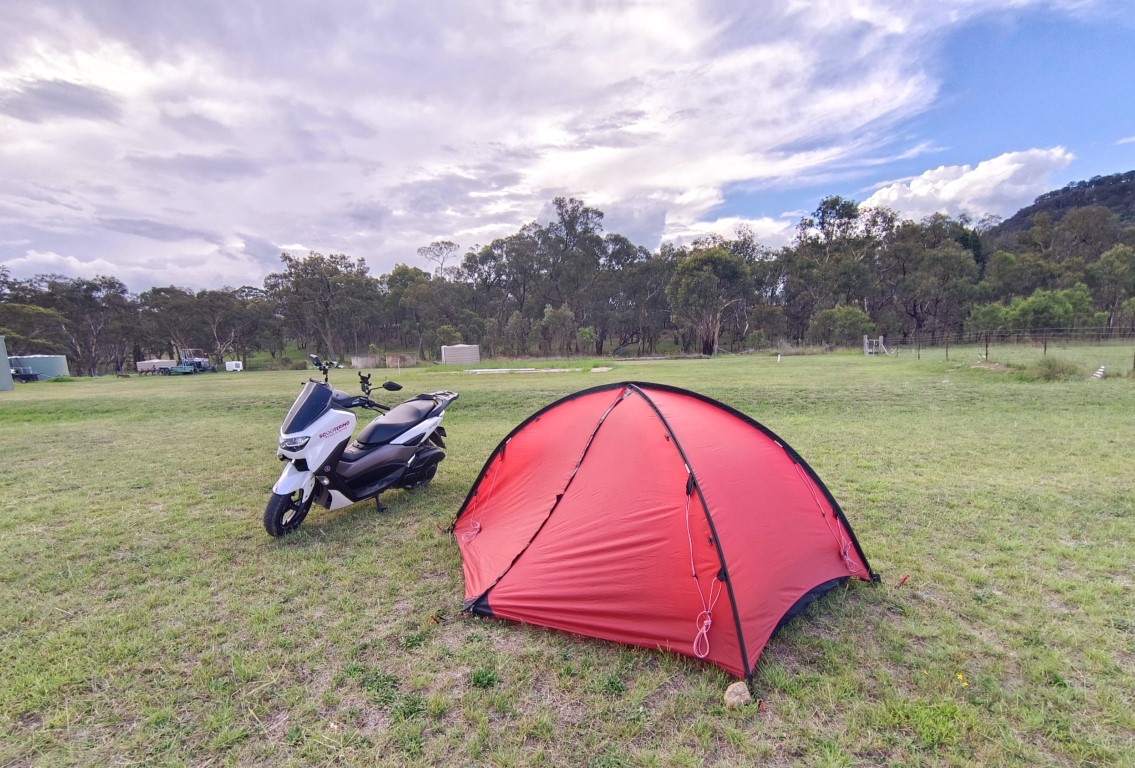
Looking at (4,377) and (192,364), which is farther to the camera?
(192,364)

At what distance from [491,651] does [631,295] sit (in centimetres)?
4996

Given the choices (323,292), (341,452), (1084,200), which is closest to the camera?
(341,452)

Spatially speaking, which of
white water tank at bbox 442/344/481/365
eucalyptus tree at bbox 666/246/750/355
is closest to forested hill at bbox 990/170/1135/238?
eucalyptus tree at bbox 666/246/750/355

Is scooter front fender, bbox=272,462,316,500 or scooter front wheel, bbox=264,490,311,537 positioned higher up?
scooter front fender, bbox=272,462,316,500

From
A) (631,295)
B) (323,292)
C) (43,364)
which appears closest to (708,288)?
(631,295)

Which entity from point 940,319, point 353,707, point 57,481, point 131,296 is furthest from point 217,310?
point 940,319

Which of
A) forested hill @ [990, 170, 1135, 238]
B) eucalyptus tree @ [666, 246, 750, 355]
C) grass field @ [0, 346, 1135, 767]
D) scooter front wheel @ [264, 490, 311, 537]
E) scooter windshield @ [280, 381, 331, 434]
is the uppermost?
forested hill @ [990, 170, 1135, 238]

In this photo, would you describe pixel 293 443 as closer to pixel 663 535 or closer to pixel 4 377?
pixel 663 535

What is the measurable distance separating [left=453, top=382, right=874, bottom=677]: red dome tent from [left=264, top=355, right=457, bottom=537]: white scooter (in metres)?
1.64

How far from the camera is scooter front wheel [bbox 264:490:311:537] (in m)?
4.32

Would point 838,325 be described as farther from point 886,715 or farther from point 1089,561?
point 886,715

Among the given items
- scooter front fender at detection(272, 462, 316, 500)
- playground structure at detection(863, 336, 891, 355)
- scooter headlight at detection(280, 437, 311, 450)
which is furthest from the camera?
playground structure at detection(863, 336, 891, 355)

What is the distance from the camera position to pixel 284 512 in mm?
4414

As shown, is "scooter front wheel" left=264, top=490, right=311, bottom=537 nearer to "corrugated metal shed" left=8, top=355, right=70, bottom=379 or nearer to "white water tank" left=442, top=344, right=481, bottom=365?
"white water tank" left=442, top=344, right=481, bottom=365
